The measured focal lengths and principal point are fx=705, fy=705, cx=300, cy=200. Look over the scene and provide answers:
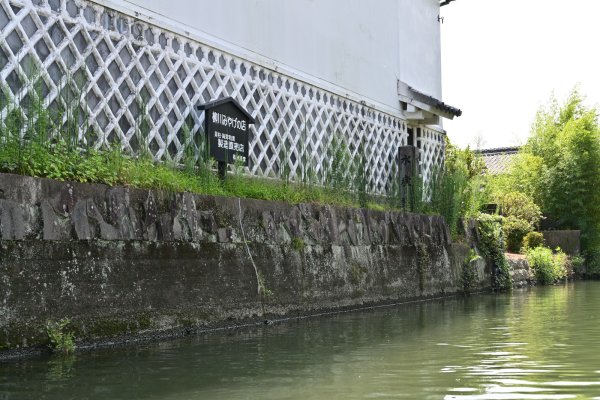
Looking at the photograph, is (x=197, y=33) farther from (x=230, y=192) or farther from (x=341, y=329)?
(x=341, y=329)

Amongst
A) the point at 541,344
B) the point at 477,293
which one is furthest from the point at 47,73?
the point at 477,293

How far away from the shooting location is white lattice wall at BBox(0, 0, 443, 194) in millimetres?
6625

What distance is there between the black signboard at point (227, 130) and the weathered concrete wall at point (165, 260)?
2.85 ft

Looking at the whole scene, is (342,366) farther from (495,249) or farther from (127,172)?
(495,249)

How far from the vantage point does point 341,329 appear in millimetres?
7207

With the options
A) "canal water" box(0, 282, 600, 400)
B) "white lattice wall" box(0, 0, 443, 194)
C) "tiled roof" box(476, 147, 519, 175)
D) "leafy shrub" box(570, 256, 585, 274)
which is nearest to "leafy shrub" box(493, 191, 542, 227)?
"leafy shrub" box(570, 256, 585, 274)

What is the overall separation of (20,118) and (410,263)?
709 centimetres

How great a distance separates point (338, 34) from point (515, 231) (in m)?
9.42

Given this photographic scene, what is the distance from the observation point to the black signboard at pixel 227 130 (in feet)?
27.1

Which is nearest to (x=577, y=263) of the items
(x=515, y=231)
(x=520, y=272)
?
(x=515, y=231)

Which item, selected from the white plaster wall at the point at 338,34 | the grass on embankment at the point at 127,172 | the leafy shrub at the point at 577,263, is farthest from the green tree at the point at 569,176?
the grass on embankment at the point at 127,172

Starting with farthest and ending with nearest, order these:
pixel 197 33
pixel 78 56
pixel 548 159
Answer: pixel 548 159, pixel 197 33, pixel 78 56

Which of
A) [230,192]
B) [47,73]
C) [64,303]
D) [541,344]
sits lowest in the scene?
[541,344]

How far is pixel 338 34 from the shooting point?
1238cm
